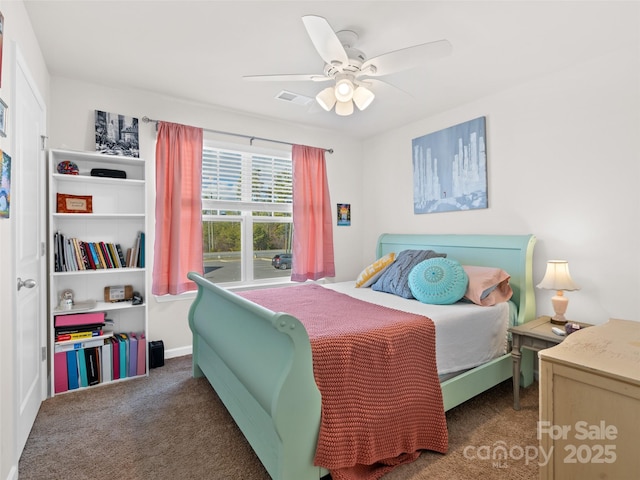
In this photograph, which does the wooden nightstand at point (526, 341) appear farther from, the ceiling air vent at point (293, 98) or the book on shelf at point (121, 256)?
the book on shelf at point (121, 256)

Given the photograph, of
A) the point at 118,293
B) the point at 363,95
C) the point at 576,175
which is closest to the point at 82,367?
the point at 118,293

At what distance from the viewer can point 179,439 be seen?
1.91m

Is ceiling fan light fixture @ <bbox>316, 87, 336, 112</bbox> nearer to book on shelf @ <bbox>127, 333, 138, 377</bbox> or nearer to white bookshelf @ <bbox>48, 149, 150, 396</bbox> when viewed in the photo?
white bookshelf @ <bbox>48, 149, 150, 396</bbox>

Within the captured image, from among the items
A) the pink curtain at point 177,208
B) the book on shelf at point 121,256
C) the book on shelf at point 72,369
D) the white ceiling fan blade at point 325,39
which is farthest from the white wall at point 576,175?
the book on shelf at point 72,369

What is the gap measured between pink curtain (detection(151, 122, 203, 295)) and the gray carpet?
99 centimetres

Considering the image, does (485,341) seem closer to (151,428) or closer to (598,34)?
(598,34)

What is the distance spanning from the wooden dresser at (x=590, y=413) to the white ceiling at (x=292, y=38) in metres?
1.82

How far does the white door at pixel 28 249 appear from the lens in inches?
67.9

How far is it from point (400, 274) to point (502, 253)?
90cm

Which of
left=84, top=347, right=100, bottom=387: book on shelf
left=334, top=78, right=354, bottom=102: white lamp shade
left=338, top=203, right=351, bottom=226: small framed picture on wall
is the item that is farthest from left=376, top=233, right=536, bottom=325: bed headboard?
left=84, top=347, right=100, bottom=387: book on shelf

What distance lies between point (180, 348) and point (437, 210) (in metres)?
2.98

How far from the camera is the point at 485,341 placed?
7.44 feet

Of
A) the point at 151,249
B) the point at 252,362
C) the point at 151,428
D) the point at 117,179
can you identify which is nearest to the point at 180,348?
the point at 151,249

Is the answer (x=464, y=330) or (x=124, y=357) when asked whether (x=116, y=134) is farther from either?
(x=464, y=330)
